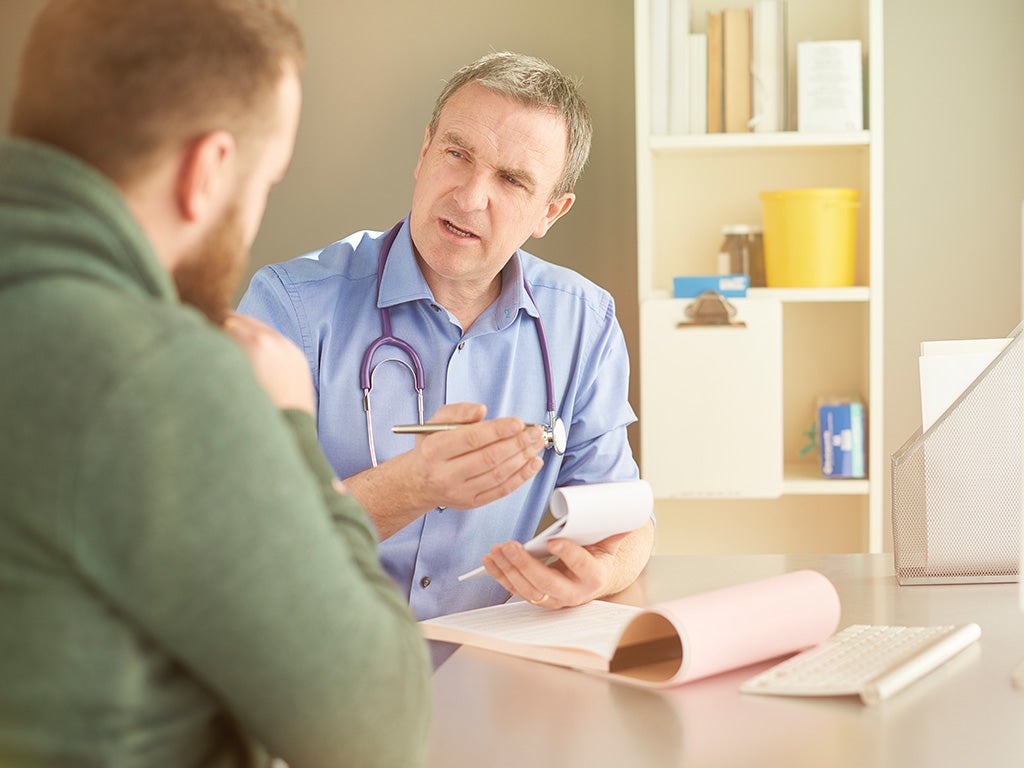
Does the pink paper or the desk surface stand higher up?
the pink paper

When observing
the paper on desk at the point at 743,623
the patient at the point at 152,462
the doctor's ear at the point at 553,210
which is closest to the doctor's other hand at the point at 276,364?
the patient at the point at 152,462

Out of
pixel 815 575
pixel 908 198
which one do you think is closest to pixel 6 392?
pixel 815 575

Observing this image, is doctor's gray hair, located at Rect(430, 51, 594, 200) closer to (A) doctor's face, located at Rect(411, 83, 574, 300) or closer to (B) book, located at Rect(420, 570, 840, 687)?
(A) doctor's face, located at Rect(411, 83, 574, 300)

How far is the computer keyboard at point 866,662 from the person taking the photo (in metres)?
1.11

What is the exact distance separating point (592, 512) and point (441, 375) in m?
0.57

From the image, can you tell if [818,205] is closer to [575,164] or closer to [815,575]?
[575,164]

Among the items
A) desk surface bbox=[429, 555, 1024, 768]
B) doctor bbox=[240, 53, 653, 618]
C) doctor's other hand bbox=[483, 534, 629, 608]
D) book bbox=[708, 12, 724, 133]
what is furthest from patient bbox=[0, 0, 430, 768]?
book bbox=[708, 12, 724, 133]

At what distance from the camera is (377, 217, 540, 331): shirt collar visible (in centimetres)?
190

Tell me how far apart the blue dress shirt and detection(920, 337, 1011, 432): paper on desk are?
0.55 metres

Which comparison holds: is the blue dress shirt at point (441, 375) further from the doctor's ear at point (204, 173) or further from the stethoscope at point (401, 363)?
the doctor's ear at point (204, 173)

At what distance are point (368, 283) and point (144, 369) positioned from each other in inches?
52.9

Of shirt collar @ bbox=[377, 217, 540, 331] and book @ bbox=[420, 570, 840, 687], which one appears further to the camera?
shirt collar @ bbox=[377, 217, 540, 331]

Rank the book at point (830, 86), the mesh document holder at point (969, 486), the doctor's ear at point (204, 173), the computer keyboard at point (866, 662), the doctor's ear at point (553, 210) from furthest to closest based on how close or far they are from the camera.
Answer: the book at point (830, 86), the doctor's ear at point (553, 210), the mesh document holder at point (969, 486), the computer keyboard at point (866, 662), the doctor's ear at point (204, 173)

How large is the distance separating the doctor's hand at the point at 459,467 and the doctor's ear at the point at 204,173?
72 cm
